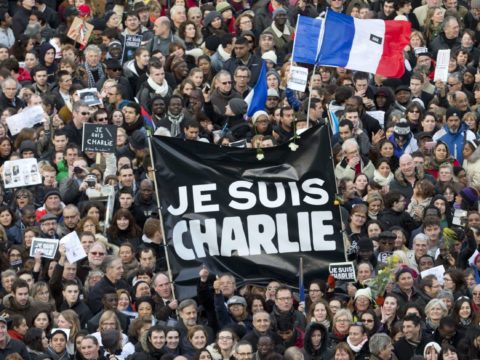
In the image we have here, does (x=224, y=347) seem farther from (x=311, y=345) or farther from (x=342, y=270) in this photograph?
(x=342, y=270)

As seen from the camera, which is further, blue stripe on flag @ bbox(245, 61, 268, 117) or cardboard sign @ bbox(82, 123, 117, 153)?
blue stripe on flag @ bbox(245, 61, 268, 117)

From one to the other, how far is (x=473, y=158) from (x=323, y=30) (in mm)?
2715

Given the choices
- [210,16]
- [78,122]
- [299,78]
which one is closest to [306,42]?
[299,78]

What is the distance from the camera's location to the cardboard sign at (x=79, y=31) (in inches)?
1419

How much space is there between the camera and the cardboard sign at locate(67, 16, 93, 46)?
118ft

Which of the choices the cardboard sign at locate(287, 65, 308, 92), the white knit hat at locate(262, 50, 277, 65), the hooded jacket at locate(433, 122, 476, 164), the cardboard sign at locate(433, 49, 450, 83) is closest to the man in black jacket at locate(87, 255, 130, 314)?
the cardboard sign at locate(287, 65, 308, 92)

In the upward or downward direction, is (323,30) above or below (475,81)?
above

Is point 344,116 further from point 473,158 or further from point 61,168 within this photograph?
point 61,168

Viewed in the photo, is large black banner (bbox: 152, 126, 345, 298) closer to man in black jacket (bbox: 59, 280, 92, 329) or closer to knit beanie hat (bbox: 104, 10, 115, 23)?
man in black jacket (bbox: 59, 280, 92, 329)

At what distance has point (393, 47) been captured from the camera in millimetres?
32438

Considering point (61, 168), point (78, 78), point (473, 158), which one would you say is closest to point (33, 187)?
point (61, 168)

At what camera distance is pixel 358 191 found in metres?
31.7

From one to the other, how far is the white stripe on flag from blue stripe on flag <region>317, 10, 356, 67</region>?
7cm

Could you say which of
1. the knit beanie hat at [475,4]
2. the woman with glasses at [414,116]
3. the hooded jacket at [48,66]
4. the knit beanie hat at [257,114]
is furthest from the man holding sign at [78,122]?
the knit beanie hat at [475,4]
